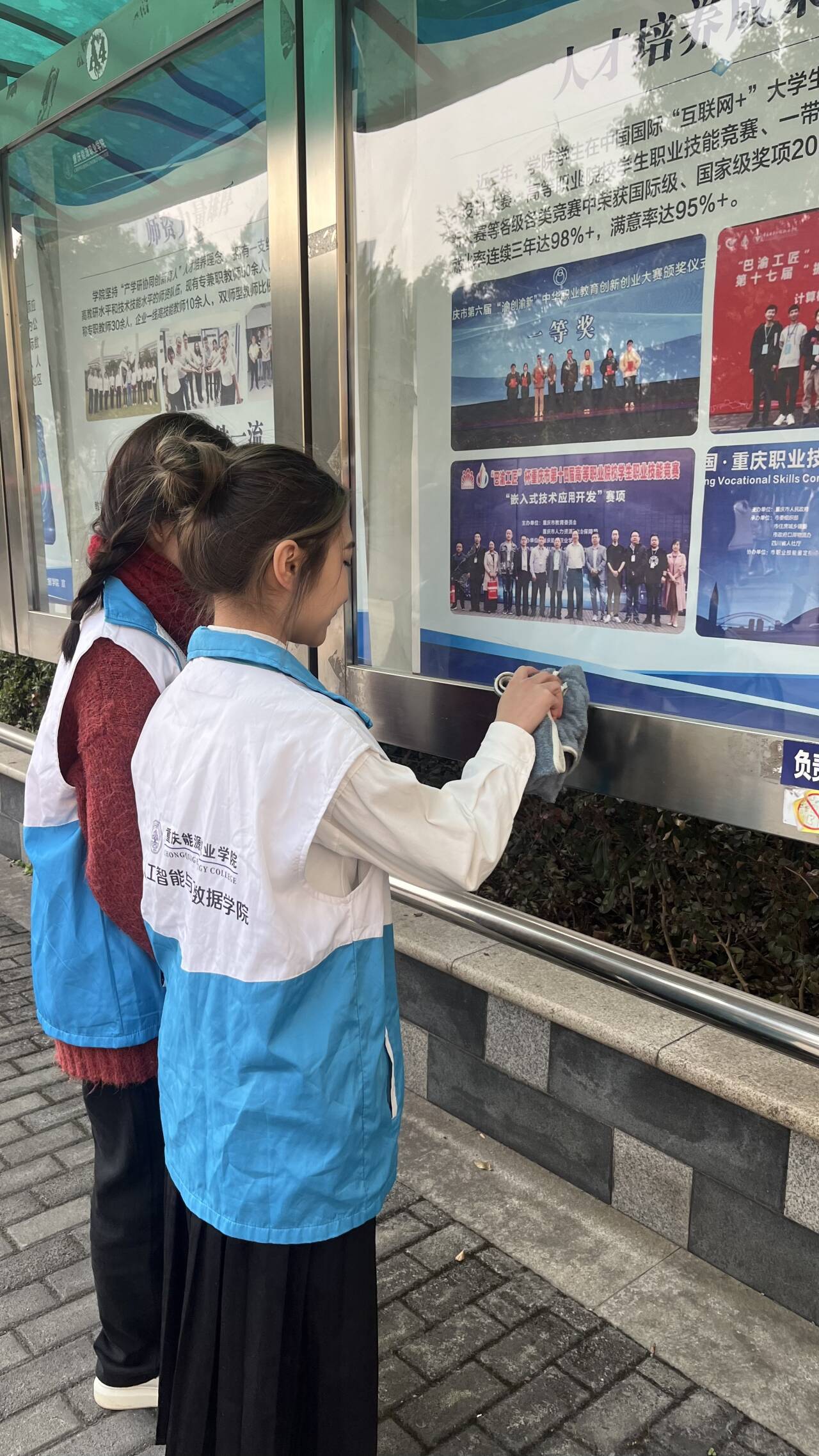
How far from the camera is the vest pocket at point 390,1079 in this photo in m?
1.51

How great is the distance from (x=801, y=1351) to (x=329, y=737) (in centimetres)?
161

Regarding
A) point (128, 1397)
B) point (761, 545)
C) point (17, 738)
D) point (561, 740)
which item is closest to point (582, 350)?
point (761, 545)

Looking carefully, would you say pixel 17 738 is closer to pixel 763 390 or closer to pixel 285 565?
pixel 285 565

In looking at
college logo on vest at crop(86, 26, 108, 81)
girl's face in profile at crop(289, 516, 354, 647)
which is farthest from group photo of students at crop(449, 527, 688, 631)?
college logo on vest at crop(86, 26, 108, 81)

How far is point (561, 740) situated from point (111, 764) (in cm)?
76

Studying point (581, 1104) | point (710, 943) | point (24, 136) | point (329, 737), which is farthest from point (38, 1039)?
point (24, 136)

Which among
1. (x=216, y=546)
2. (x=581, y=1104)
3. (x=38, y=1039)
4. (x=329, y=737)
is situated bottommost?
(x=38, y=1039)

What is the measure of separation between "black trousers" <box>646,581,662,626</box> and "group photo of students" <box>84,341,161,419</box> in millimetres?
2167

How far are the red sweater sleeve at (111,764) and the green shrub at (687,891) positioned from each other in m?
1.57

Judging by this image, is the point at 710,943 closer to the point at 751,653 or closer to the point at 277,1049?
the point at 751,653

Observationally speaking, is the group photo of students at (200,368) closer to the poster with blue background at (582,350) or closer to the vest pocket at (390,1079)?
the poster with blue background at (582,350)

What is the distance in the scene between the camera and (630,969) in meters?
A: 2.37

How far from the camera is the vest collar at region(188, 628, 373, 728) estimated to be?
4.85 ft

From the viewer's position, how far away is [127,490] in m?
1.84
